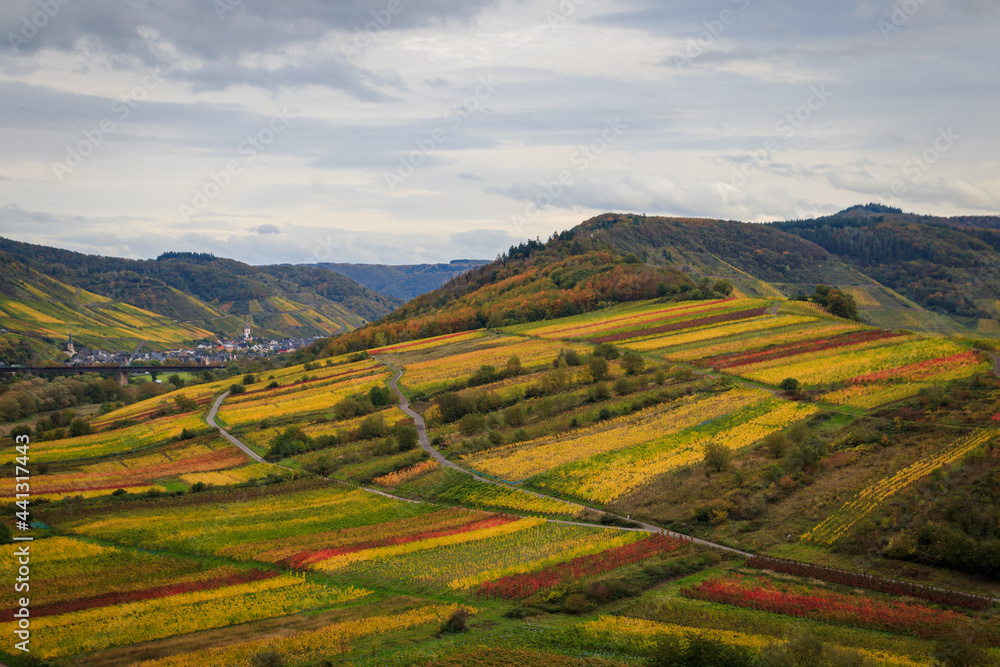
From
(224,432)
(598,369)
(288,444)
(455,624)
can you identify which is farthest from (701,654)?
(224,432)

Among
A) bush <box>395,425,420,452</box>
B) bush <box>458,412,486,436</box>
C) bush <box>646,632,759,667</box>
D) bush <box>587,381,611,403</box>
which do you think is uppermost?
bush <box>587,381,611,403</box>

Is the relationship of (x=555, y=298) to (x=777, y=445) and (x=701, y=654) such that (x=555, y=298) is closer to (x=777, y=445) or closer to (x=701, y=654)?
(x=777, y=445)

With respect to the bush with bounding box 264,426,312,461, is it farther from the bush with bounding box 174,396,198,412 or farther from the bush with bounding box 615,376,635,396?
the bush with bounding box 615,376,635,396

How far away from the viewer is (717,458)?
173ft

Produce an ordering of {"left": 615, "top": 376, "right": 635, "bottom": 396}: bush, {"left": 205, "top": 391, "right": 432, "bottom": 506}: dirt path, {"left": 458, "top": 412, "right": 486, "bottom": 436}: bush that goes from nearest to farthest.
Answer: {"left": 205, "top": 391, "right": 432, "bottom": 506}: dirt path
{"left": 458, "top": 412, "right": 486, "bottom": 436}: bush
{"left": 615, "top": 376, "right": 635, "bottom": 396}: bush

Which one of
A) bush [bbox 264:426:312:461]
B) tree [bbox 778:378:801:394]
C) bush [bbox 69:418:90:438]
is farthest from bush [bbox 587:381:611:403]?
bush [bbox 69:418:90:438]

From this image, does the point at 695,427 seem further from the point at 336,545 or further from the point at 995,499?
the point at 336,545

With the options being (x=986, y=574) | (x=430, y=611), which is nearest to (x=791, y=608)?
(x=986, y=574)

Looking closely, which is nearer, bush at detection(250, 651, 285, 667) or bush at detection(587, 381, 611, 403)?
bush at detection(250, 651, 285, 667)

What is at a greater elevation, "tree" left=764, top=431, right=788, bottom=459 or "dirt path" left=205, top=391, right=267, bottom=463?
"tree" left=764, top=431, right=788, bottom=459

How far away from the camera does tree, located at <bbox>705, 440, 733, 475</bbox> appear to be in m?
52.9

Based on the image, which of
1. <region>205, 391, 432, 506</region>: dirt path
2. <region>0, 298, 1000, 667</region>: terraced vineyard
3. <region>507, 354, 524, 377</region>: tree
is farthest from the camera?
<region>507, 354, 524, 377</region>: tree

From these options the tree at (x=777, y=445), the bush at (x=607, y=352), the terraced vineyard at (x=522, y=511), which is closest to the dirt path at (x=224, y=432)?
the terraced vineyard at (x=522, y=511)

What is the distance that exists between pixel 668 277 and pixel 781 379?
266 feet
